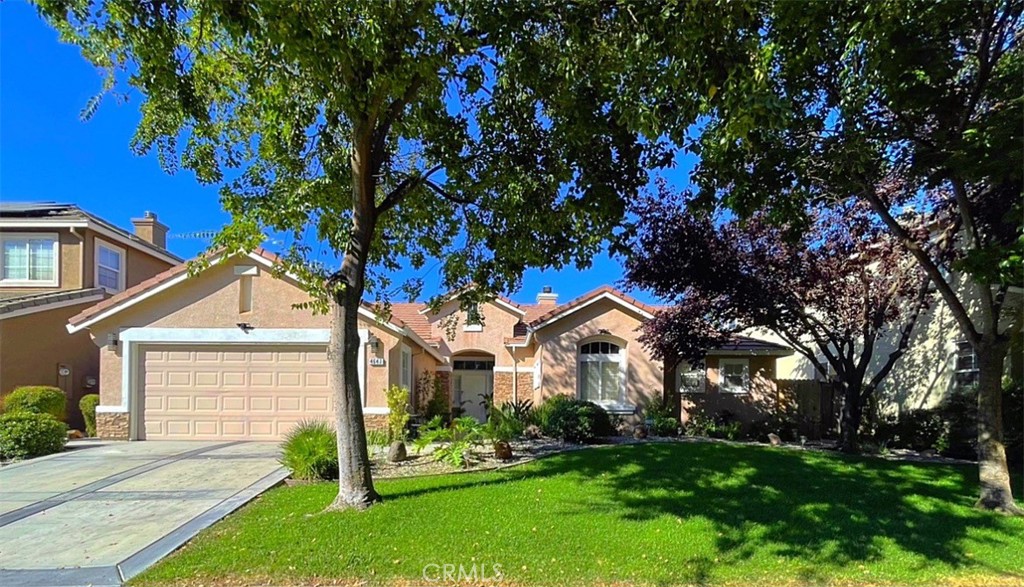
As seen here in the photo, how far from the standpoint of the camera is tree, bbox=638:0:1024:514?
611cm

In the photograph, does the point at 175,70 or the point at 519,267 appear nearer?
the point at 175,70

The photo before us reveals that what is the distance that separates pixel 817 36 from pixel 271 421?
1382 centimetres

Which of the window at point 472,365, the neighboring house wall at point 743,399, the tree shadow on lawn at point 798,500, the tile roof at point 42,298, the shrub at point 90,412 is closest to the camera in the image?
the tree shadow on lawn at point 798,500

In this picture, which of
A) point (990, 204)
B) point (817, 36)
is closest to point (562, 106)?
point (817, 36)

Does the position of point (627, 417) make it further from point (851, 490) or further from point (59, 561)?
point (59, 561)

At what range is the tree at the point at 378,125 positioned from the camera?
255 inches

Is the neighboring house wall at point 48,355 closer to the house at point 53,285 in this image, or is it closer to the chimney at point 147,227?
Answer: the house at point 53,285

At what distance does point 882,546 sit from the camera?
655cm

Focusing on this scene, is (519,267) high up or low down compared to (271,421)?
up

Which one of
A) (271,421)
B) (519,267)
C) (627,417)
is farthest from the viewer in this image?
(627,417)

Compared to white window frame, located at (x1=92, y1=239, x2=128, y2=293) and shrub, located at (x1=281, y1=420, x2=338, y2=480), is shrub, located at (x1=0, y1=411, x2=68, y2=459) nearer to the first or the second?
shrub, located at (x1=281, y1=420, x2=338, y2=480)

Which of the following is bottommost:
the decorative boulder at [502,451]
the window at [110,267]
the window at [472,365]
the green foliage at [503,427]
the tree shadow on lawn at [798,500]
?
the tree shadow on lawn at [798,500]

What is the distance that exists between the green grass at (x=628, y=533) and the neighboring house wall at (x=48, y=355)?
483 inches

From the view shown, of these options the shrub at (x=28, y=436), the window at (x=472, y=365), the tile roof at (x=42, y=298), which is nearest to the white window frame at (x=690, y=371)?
the window at (x=472, y=365)
